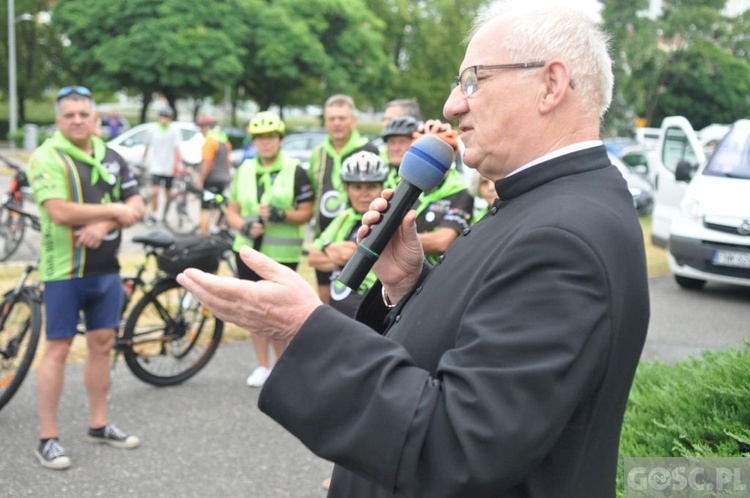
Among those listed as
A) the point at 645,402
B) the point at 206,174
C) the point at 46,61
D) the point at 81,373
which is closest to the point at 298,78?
the point at 46,61

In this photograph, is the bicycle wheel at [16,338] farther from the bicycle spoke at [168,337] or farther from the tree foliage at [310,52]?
the tree foliage at [310,52]

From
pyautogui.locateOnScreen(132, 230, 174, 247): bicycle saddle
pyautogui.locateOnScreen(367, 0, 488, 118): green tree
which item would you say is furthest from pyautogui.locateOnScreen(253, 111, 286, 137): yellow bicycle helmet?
pyautogui.locateOnScreen(367, 0, 488, 118): green tree

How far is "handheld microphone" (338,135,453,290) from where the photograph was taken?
1.99 metres

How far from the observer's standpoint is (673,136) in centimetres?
1323

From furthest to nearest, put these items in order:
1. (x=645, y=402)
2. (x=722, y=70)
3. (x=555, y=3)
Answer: (x=722, y=70), (x=645, y=402), (x=555, y=3)

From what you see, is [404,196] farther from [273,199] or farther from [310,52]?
[310,52]

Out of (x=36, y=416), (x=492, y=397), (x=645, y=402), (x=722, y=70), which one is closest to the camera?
(x=492, y=397)

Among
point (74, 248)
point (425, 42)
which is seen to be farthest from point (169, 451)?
point (425, 42)

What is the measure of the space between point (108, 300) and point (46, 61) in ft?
164

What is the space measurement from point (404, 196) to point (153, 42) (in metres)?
35.5

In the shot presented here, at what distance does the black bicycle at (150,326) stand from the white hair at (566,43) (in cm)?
418

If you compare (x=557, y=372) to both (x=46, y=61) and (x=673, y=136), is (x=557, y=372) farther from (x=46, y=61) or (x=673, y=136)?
(x=46, y=61)

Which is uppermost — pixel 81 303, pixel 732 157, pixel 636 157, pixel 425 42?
pixel 425 42

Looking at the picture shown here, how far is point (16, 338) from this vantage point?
5250 millimetres
